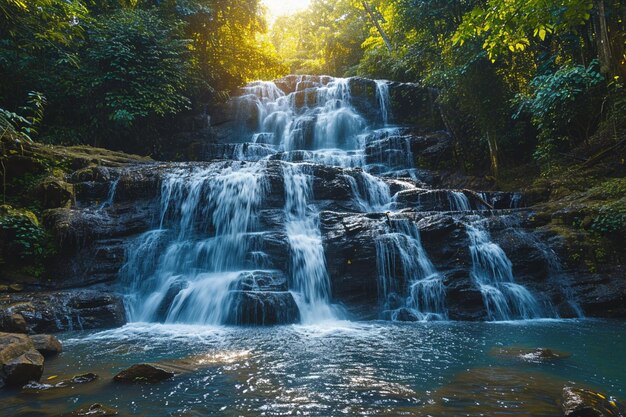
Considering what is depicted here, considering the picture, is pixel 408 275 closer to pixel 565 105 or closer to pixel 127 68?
pixel 565 105

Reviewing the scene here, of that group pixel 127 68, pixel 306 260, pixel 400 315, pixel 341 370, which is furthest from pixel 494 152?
pixel 127 68

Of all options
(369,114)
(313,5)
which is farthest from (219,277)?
(313,5)

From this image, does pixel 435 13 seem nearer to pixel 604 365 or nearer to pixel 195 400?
pixel 604 365

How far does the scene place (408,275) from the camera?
816cm

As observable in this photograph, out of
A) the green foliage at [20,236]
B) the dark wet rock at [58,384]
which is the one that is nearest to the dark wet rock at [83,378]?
the dark wet rock at [58,384]

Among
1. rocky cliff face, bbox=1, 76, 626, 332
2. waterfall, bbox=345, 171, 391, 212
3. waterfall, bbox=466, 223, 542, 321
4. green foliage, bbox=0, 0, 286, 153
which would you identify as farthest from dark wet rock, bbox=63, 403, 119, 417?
green foliage, bbox=0, 0, 286, 153

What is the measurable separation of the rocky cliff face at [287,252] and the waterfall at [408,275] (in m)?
0.03

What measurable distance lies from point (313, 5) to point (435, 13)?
21907mm

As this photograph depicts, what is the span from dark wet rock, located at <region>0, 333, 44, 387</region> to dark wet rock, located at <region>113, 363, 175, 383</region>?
2.62 feet

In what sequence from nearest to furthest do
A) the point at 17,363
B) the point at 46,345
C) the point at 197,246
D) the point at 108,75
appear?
the point at 17,363 < the point at 46,345 < the point at 197,246 < the point at 108,75

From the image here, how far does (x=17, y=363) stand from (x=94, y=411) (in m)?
1.32

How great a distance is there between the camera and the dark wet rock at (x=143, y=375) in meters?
3.89

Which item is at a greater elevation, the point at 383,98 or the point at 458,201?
the point at 383,98

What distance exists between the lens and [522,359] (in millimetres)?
4469
